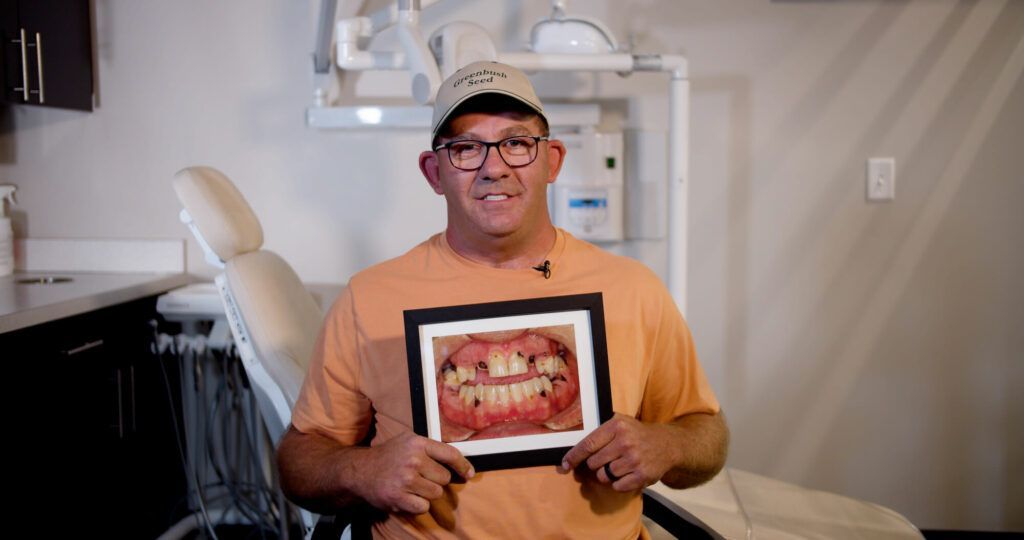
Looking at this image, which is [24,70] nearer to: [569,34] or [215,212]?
[215,212]

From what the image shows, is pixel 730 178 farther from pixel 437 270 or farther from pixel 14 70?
pixel 14 70

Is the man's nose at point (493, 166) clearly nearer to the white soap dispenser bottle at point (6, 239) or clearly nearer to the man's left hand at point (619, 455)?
the man's left hand at point (619, 455)

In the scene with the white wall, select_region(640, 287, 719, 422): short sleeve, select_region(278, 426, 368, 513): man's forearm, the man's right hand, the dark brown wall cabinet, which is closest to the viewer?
the man's right hand

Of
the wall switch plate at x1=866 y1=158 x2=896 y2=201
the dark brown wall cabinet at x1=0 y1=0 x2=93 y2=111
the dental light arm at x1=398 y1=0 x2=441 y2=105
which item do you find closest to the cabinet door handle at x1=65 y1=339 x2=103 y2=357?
the dark brown wall cabinet at x1=0 y1=0 x2=93 y2=111

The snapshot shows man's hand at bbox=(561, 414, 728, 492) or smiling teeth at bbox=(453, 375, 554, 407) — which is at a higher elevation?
smiling teeth at bbox=(453, 375, 554, 407)

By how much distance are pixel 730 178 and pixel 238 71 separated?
1421 millimetres

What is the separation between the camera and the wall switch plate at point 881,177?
2217 millimetres

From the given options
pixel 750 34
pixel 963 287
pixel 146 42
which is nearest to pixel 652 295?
pixel 750 34

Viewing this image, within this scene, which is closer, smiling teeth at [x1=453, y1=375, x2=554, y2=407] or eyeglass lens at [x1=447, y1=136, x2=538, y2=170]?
smiling teeth at [x1=453, y1=375, x2=554, y2=407]

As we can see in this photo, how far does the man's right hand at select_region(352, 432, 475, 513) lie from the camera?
103 centimetres

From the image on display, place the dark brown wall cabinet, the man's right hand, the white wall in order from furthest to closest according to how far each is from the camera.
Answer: the white wall
the dark brown wall cabinet
the man's right hand

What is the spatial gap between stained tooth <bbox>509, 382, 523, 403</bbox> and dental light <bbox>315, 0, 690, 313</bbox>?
836mm

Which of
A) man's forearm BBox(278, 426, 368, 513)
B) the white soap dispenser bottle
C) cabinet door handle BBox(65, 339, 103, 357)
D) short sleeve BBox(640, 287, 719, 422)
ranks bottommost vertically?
man's forearm BBox(278, 426, 368, 513)

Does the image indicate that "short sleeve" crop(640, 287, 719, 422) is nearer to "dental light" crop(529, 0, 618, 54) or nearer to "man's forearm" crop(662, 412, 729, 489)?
"man's forearm" crop(662, 412, 729, 489)
